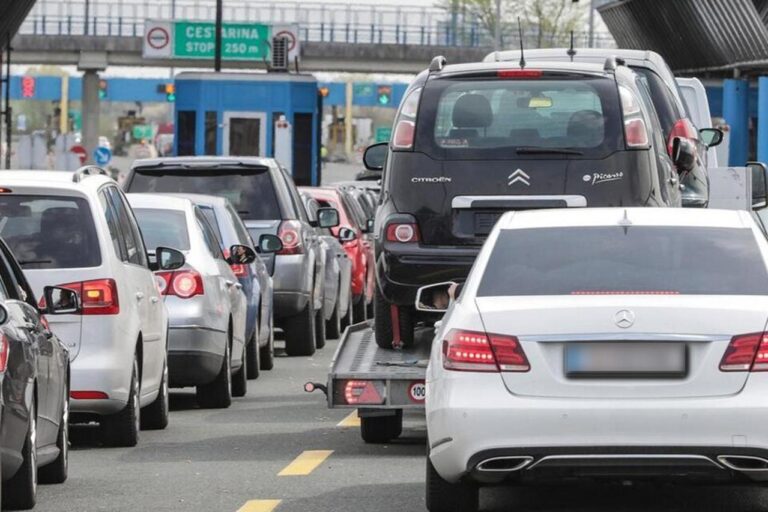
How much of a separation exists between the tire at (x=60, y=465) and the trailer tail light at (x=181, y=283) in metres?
4.29

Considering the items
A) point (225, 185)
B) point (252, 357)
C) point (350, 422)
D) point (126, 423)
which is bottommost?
point (252, 357)

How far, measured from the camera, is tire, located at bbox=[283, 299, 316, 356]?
72.3 feet

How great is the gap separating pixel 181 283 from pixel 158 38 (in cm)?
6489

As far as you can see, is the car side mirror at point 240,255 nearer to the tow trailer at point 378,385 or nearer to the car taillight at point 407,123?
the tow trailer at point 378,385

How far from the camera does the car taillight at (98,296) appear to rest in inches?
477

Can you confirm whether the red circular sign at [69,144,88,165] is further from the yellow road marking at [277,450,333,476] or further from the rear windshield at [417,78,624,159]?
the yellow road marking at [277,450,333,476]

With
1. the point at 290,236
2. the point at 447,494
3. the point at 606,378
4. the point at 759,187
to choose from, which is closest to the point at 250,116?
the point at 290,236

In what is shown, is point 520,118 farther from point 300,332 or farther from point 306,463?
point 300,332

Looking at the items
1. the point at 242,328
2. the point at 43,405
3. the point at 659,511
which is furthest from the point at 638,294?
the point at 242,328

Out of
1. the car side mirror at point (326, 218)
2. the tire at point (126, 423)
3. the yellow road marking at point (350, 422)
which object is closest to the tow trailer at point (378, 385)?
the tire at point (126, 423)

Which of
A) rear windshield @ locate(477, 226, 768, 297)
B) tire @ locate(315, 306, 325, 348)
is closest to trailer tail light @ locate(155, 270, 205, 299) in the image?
rear windshield @ locate(477, 226, 768, 297)

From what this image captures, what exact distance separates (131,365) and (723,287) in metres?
4.48

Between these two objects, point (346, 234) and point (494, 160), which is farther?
point (346, 234)

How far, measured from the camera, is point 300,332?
22047mm
